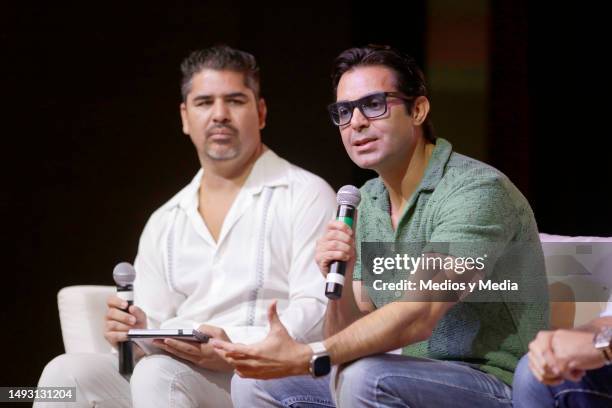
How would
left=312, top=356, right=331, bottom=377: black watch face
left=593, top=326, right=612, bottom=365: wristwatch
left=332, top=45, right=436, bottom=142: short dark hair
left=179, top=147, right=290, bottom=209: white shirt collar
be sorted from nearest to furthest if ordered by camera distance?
left=593, top=326, right=612, bottom=365: wristwatch < left=312, top=356, right=331, bottom=377: black watch face < left=332, top=45, right=436, bottom=142: short dark hair < left=179, top=147, right=290, bottom=209: white shirt collar

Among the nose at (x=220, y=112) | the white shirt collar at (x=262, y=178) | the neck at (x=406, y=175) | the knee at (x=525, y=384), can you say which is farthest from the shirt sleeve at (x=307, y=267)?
the knee at (x=525, y=384)

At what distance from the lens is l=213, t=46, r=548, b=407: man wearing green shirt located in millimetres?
1892

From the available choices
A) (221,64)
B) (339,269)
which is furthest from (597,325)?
(221,64)

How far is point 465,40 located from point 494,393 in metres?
2.19

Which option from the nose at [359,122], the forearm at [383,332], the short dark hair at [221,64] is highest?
the short dark hair at [221,64]

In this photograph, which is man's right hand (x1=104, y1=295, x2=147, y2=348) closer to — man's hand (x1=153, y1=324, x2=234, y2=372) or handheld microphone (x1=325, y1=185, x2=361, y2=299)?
man's hand (x1=153, y1=324, x2=234, y2=372)

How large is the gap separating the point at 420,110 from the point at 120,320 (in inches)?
40.7

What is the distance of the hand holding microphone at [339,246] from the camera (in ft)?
6.34

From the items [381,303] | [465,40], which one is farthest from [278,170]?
[465,40]

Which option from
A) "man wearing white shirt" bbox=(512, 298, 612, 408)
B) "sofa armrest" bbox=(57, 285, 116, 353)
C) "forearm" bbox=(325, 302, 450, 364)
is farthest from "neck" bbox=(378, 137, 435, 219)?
"sofa armrest" bbox=(57, 285, 116, 353)

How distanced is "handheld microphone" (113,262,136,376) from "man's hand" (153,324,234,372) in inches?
8.4

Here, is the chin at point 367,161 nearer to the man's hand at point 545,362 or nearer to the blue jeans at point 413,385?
the blue jeans at point 413,385

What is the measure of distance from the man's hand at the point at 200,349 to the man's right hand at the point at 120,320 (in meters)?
0.18

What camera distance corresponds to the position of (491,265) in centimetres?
199
